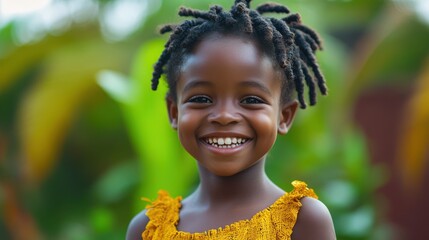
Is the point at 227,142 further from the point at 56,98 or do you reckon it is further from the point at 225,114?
the point at 56,98

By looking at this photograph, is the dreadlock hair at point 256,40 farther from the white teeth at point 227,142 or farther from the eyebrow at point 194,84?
the white teeth at point 227,142

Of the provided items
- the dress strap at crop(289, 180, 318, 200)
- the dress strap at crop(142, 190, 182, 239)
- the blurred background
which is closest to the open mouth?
the dress strap at crop(289, 180, 318, 200)

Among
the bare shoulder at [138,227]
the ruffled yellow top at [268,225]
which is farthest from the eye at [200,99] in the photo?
the bare shoulder at [138,227]

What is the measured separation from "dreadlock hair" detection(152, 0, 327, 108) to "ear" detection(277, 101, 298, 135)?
2 cm

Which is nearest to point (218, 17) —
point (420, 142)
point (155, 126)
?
point (155, 126)

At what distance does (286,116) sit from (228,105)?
0.33m

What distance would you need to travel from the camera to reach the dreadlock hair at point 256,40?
95.1 inches

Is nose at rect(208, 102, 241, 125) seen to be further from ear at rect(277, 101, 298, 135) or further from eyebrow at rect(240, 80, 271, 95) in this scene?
ear at rect(277, 101, 298, 135)

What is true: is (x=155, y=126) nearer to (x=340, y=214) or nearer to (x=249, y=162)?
(x=340, y=214)

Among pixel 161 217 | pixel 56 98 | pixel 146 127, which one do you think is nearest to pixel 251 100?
pixel 161 217

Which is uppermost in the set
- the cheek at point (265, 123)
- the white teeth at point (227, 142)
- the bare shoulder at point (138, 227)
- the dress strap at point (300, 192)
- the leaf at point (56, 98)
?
the leaf at point (56, 98)

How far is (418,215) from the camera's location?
7.52 m

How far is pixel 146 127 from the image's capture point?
5207 mm

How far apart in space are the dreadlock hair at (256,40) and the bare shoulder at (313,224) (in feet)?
1.28
